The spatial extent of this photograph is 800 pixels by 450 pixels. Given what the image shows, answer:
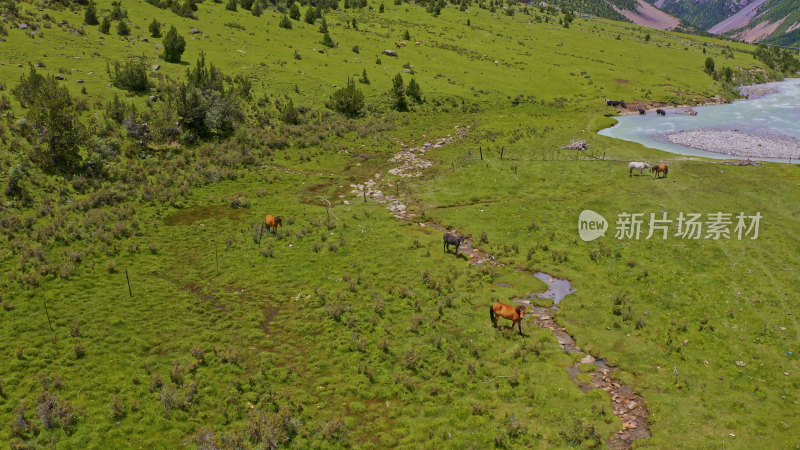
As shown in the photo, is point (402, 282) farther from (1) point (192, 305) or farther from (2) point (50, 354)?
(2) point (50, 354)

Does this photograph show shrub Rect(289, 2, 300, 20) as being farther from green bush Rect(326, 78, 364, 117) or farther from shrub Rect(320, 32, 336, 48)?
green bush Rect(326, 78, 364, 117)

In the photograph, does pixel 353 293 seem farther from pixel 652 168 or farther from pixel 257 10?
pixel 257 10

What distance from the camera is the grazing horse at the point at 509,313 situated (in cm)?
2094

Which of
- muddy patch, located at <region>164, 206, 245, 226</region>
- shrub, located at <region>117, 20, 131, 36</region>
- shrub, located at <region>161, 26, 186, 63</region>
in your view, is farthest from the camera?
shrub, located at <region>117, 20, 131, 36</region>

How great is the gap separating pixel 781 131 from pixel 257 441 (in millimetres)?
77146

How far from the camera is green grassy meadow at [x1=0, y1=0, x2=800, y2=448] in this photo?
16312 mm

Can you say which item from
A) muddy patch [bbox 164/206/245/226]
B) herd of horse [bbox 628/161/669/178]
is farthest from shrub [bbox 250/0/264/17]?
herd of horse [bbox 628/161/669/178]

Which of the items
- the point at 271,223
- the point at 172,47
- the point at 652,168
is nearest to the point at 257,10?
the point at 172,47

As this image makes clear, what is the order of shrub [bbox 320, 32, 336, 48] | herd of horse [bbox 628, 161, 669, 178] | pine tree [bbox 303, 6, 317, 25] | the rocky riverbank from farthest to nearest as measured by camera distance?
1. pine tree [bbox 303, 6, 317, 25]
2. shrub [bbox 320, 32, 336, 48]
3. the rocky riverbank
4. herd of horse [bbox 628, 161, 669, 178]
